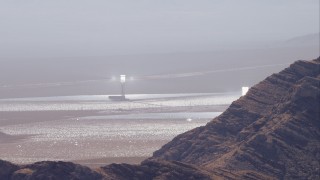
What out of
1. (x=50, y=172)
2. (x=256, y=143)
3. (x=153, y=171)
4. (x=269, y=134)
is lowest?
(x=153, y=171)

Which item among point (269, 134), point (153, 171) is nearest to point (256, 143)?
point (269, 134)

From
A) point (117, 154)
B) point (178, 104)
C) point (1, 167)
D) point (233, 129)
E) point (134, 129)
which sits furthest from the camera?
point (178, 104)

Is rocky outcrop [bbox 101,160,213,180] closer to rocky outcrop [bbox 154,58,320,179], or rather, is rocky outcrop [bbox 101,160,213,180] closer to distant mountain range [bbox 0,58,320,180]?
distant mountain range [bbox 0,58,320,180]

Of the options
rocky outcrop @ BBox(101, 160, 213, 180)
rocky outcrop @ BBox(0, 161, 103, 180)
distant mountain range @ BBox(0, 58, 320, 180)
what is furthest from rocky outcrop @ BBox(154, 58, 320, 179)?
rocky outcrop @ BBox(0, 161, 103, 180)

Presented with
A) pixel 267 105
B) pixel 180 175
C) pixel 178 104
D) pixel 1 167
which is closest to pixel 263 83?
pixel 267 105

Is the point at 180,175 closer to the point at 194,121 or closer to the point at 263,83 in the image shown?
the point at 263,83

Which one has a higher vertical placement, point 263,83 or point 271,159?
point 263,83

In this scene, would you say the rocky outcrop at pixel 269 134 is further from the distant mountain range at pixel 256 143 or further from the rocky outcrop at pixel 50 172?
the rocky outcrop at pixel 50 172

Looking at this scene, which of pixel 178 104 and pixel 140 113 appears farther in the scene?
pixel 178 104

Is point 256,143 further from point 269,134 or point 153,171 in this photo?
point 153,171
